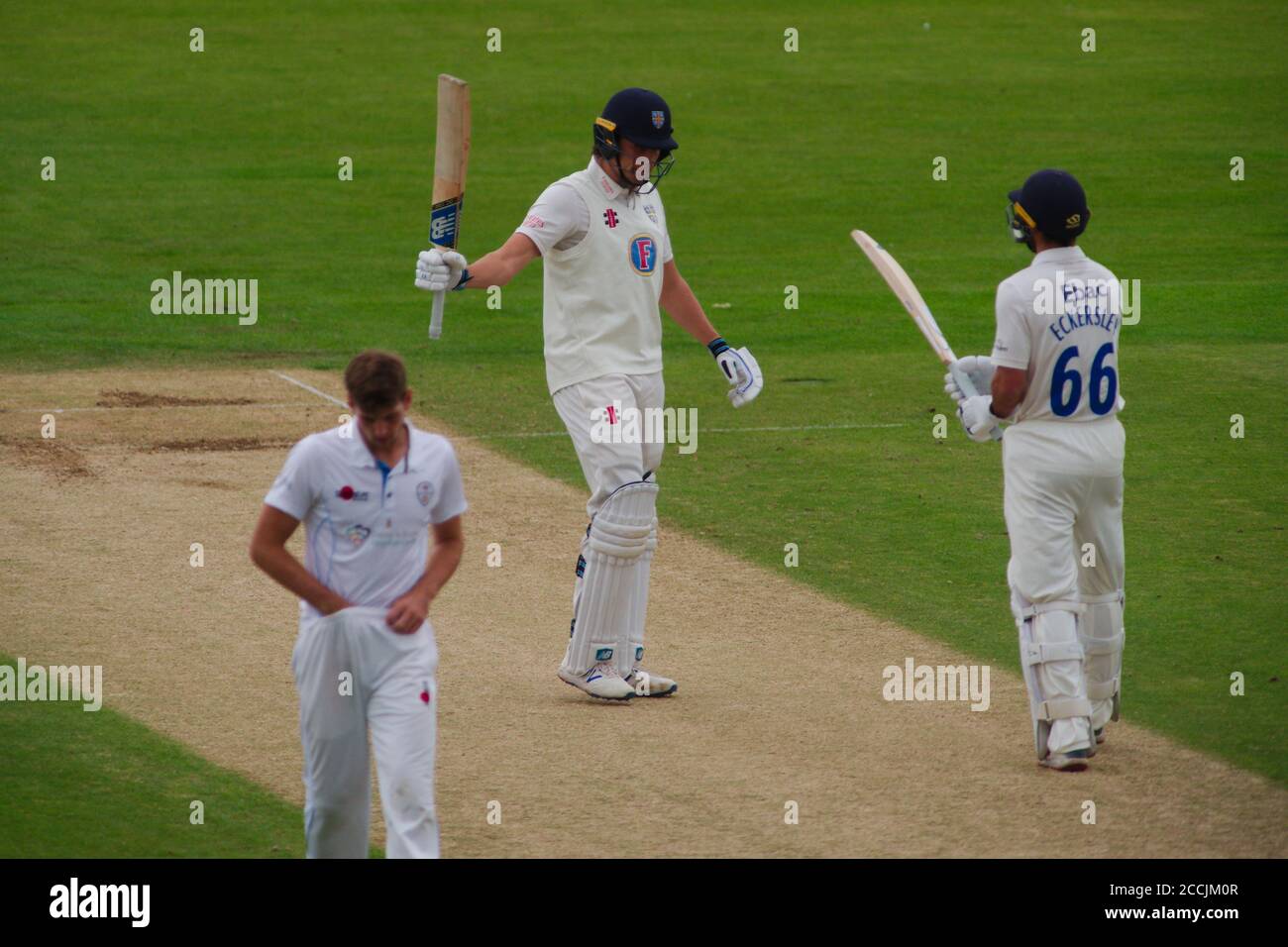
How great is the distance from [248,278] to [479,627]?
37.6 ft

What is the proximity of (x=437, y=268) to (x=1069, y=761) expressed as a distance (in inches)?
130

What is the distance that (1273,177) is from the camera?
83.1 feet

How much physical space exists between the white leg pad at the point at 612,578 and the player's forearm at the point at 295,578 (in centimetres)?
273

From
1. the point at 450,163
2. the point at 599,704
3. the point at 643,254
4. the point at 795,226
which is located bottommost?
the point at 599,704

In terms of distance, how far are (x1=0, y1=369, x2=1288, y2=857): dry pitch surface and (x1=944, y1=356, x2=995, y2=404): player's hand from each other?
148 centimetres

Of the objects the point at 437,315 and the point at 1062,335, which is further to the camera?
the point at 437,315

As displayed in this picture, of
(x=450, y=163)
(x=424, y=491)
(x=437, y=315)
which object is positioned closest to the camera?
(x=424, y=491)

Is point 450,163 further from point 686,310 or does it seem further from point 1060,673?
point 1060,673

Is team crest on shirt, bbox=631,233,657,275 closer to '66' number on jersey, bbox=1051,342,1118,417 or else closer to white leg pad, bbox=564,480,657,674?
white leg pad, bbox=564,480,657,674

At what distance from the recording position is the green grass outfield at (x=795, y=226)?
439 inches

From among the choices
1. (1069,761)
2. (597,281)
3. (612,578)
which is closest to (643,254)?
(597,281)

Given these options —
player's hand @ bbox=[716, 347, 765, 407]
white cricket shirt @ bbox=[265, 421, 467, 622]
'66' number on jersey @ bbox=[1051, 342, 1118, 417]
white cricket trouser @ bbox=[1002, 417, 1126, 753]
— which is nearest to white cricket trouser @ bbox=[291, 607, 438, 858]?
white cricket shirt @ bbox=[265, 421, 467, 622]

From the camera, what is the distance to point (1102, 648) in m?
7.77

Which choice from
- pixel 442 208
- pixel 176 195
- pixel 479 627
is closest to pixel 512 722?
pixel 479 627
